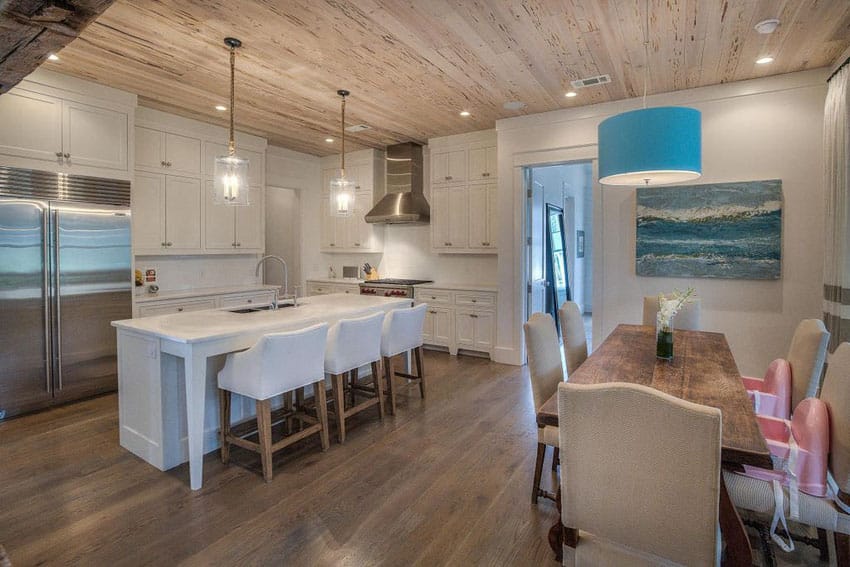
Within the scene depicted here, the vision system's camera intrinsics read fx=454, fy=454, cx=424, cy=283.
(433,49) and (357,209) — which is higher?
(433,49)

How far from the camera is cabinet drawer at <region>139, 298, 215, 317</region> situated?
4.40 m

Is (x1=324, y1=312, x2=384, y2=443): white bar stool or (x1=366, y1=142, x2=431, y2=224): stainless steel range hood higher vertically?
(x1=366, y1=142, x2=431, y2=224): stainless steel range hood

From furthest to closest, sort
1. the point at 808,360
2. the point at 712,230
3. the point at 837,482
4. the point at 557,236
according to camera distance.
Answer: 1. the point at 557,236
2. the point at 712,230
3. the point at 808,360
4. the point at 837,482

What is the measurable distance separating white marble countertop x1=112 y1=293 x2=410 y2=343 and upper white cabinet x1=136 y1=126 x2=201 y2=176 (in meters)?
2.30

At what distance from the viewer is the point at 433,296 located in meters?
5.73

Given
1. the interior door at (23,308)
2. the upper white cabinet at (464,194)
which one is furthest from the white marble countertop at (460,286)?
the interior door at (23,308)

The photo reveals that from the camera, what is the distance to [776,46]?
3.21 metres

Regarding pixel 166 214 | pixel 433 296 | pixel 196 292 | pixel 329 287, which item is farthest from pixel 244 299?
pixel 433 296

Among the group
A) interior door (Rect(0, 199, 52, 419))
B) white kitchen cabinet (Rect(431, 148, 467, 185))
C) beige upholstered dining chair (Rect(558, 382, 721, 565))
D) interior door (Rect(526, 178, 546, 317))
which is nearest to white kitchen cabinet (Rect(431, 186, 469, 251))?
white kitchen cabinet (Rect(431, 148, 467, 185))

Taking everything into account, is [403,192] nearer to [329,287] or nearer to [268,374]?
[329,287]

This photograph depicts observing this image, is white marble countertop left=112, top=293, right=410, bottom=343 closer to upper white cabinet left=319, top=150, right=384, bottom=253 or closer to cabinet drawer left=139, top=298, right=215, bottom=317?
cabinet drawer left=139, top=298, right=215, bottom=317

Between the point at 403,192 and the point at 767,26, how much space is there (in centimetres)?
416

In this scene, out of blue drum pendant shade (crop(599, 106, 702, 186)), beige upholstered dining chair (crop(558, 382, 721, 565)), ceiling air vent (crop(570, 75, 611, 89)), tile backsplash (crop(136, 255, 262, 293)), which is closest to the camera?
beige upholstered dining chair (crop(558, 382, 721, 565))

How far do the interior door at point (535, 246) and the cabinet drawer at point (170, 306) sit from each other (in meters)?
3.61
